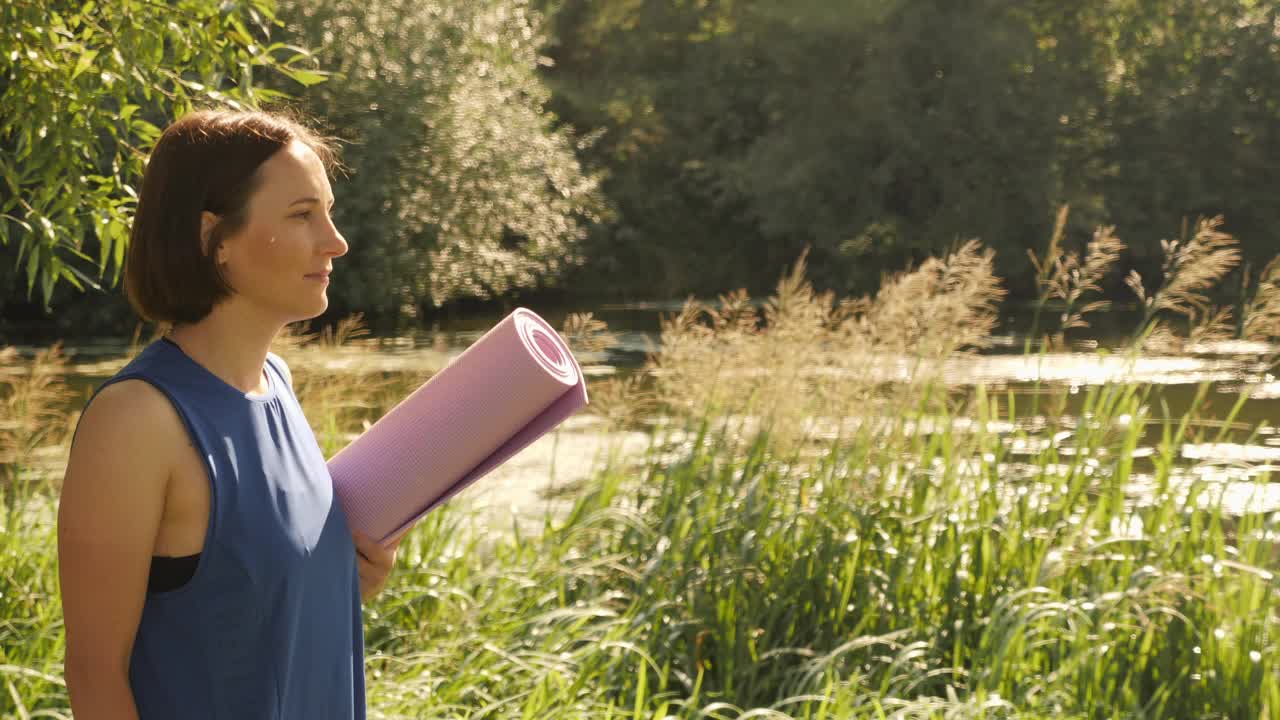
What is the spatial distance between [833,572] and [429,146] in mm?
14475

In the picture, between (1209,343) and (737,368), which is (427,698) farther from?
(1209,343)

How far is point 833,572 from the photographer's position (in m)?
3.95

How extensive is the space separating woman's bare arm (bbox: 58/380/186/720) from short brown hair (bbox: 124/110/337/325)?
0.40ft

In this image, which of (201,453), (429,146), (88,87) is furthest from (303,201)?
(429,146)

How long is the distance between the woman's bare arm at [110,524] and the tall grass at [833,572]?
190cm

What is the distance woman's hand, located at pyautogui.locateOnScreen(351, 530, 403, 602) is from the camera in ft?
4.72

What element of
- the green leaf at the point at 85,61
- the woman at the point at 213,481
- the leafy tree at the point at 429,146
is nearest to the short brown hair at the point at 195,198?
the woman at the point at 213,481

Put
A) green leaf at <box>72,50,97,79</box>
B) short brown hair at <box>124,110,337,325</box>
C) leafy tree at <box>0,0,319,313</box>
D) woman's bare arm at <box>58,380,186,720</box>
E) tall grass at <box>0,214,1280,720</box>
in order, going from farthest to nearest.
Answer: tall grass at <box>0,214,1280,720</box>
leafy tree at <box>0,0,319,313</box>
green leaf at <box>72,50,97,79</box>
short brown hair at <box>124,110,337,325</box>
woman's bare arm at <box>58,380,186,720</box>

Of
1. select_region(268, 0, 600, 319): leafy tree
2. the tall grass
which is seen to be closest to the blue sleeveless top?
the tall grass

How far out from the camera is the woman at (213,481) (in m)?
1.17

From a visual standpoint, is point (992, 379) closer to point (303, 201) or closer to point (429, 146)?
point (429, 146)

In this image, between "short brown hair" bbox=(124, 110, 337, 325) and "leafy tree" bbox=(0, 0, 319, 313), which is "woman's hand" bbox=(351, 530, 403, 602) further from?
"leafy tree" bbox=(0, 0, 319, 313)

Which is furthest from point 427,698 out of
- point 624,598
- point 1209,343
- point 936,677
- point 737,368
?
point 1209,343

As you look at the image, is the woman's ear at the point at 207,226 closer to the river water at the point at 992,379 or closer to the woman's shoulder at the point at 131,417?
the woman's shoulder at the point at 131,417
